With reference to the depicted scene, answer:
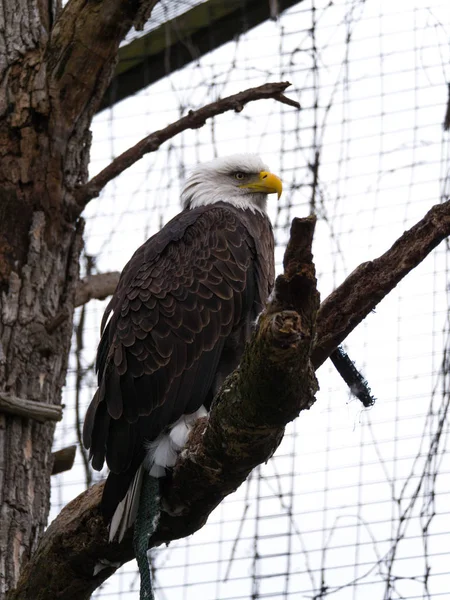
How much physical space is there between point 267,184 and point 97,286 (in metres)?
0.88

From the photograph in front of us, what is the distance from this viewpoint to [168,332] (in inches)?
148

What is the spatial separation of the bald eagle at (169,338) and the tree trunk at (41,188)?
276 mm

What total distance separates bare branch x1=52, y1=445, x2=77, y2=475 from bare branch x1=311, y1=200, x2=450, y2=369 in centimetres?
152

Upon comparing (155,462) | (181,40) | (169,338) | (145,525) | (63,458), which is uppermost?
(181,40)

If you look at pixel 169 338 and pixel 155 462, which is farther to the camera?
pixel 169 338

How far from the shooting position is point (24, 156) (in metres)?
4.19

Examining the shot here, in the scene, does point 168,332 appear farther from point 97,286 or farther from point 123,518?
point 97,286

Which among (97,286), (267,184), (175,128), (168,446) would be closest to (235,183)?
(267,184)

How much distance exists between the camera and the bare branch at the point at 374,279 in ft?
9.27

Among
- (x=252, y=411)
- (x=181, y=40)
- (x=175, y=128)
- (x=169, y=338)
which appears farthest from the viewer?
(x=181, y=40)

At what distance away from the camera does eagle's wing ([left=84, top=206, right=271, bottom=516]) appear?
3.60 m

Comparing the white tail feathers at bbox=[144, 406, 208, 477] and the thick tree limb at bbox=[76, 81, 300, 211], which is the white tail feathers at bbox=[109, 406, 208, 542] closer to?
the white tail feathers at bbox=[144, 406, 208, 477]

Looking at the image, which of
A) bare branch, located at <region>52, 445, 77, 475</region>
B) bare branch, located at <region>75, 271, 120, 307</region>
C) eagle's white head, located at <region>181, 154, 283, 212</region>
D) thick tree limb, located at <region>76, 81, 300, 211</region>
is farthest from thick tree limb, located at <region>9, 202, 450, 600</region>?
eagle's white head, located at <region>181, 154, 283, 212</region>

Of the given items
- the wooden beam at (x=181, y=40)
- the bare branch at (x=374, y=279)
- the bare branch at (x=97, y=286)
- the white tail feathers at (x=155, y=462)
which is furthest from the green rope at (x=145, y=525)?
the wooden beam at (x=181, y=40)
